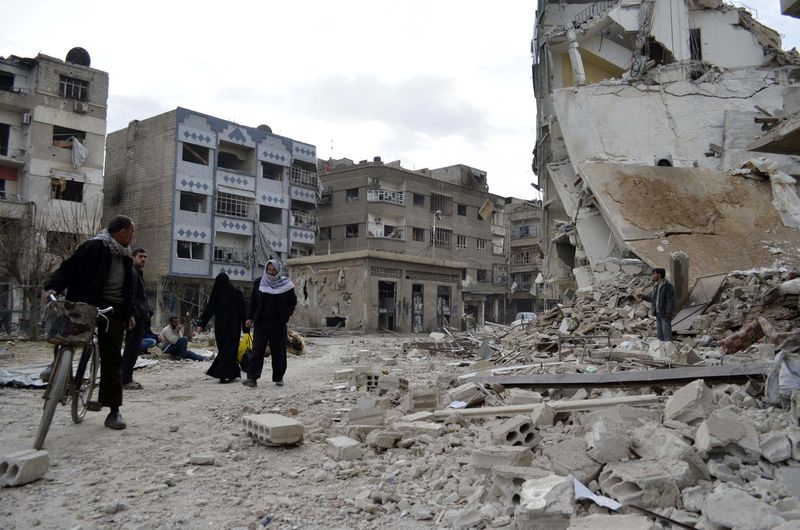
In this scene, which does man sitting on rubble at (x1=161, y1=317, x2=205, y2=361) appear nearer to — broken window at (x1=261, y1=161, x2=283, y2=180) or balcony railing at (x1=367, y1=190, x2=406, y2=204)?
broken window at (x1=261, y1=161, x2=283, y2=180)

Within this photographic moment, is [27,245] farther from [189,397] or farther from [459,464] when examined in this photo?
[459,464]

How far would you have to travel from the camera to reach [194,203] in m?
31.7

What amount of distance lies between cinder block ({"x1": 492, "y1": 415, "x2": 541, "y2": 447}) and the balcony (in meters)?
36.3

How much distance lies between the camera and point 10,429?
4012 mm

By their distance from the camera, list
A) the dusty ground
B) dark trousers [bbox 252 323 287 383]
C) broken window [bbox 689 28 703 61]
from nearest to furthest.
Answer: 1. the dusty ground
2. dark trousers [bbox 252 323 287 383]
3. broken window [bbox 689 28 703 61]

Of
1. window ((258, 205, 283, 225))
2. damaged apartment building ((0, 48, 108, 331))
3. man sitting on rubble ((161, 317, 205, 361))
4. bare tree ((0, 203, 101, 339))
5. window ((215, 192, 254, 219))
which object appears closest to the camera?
man sitting on rubble ((161, 317, 205, 361))

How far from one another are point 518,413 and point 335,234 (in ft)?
121

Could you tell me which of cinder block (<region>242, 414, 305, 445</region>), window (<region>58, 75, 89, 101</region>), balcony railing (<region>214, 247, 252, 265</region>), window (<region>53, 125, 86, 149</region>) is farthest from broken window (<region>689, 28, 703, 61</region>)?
window (<region>53, 125, 86, 149</region>)

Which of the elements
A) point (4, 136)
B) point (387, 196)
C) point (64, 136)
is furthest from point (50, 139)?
point (387, 196)

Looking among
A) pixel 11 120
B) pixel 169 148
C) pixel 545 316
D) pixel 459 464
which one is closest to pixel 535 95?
pixel 545 316

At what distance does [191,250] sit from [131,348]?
26.2 m

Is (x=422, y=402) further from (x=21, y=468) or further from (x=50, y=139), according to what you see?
(x=50, y=139)

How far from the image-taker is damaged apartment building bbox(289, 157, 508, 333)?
28188 millimetres

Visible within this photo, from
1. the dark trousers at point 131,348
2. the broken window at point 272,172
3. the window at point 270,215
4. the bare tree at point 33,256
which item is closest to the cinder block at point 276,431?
the dark trousers at point 131,348
